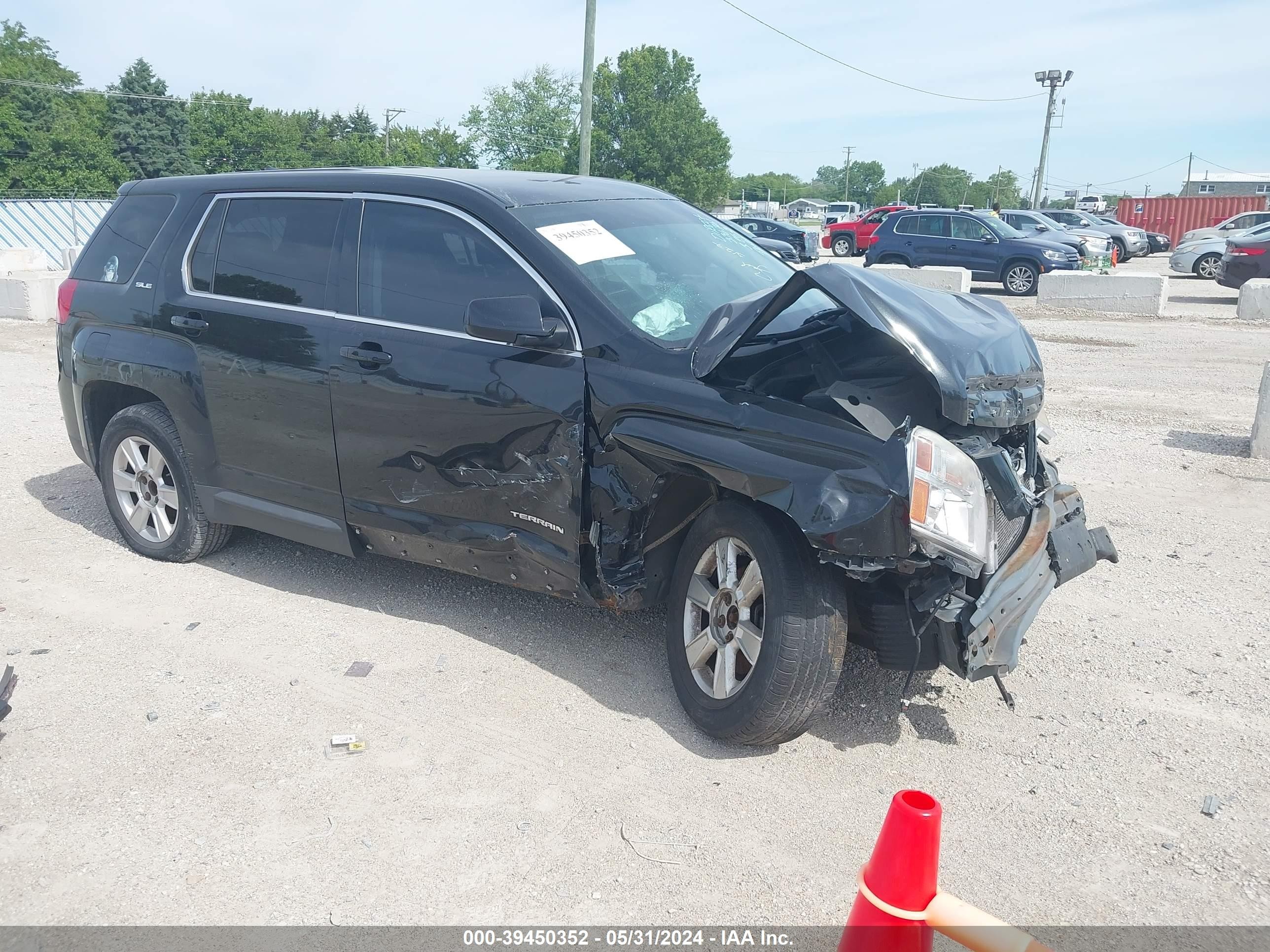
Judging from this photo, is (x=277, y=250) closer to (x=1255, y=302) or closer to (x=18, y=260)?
(x=1255, y=302)

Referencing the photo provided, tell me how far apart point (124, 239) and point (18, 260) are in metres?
22.0

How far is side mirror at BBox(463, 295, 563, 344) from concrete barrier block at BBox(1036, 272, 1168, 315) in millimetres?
15439

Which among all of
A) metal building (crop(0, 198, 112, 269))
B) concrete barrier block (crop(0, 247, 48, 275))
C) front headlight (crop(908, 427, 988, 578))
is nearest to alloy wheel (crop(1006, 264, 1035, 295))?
front headlight (crop(908, 427, 988, 578))

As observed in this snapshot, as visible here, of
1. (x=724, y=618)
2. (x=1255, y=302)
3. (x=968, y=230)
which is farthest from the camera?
(x=968, y=230)

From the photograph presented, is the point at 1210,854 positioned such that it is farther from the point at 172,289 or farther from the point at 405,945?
the point at 172,289

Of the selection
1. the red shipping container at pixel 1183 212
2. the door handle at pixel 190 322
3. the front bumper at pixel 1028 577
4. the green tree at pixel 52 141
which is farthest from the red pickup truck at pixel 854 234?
the green tree at pixel 52 141

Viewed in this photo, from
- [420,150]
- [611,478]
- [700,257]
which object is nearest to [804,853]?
[611,478]

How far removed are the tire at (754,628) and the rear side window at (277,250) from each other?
2151 mm

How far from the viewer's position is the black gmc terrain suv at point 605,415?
3.39 m

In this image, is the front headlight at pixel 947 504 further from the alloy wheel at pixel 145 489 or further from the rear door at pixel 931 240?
the rear door at pixel 931 240

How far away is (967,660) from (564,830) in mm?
1374

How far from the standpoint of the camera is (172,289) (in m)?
5.21

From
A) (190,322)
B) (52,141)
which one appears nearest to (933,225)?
(190,322)

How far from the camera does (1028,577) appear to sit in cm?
356
